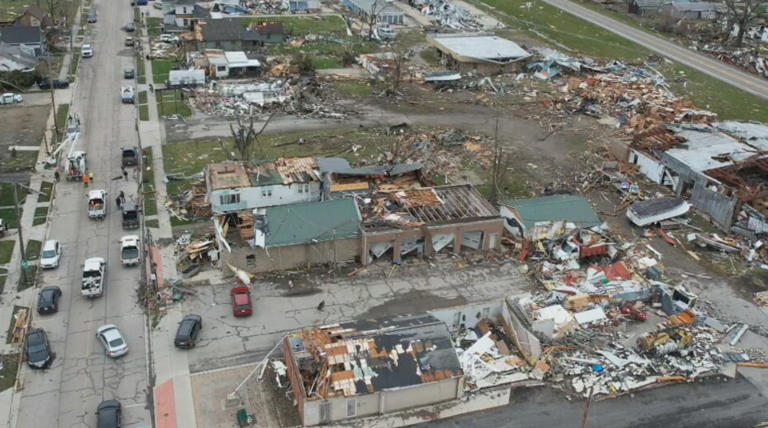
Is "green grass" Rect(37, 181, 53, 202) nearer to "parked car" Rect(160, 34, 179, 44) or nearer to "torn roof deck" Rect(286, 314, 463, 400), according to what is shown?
"torn roof deck" Rect(286, 314, 463, 400)

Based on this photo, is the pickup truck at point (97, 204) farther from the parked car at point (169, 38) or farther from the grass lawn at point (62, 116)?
the parked car at point (169, 38)

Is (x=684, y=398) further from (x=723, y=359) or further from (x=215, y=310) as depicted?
(x=215, y=310)

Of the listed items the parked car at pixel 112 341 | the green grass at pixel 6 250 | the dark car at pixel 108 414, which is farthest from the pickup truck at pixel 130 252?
the dark car at pixel 108 414

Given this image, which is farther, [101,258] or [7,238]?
[7,238]

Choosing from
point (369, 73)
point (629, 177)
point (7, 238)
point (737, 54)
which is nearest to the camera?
point (7, 238)

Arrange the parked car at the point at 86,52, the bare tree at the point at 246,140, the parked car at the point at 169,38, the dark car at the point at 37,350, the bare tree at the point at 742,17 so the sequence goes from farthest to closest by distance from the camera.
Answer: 1. the bare tree at the point at 742,17
2. the parked car at the point at 169,38
3. the parked car at the point at 86,52
4. the bare tree at the point at 246,140
5. the dark car at the point at 37,350

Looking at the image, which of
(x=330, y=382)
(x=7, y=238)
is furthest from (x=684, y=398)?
(x=7, y=238)
